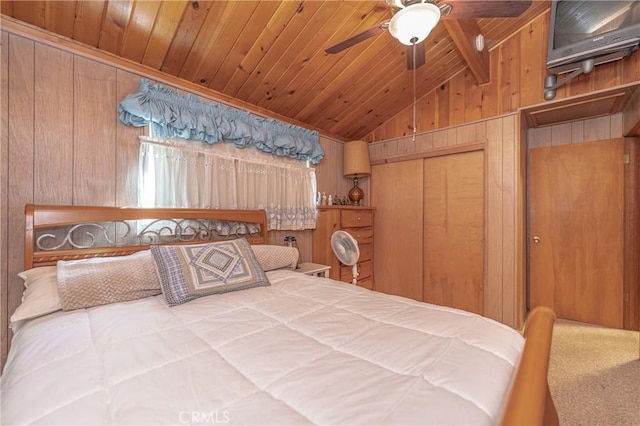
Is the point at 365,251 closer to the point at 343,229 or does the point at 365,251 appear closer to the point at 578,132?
the point at 343,229

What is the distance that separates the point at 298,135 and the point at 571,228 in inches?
128

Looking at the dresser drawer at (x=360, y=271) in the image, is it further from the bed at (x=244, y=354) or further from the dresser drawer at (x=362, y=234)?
the bed at (x=244, y=354)

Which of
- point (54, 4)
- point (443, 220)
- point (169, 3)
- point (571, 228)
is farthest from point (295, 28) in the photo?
point (571, 228)

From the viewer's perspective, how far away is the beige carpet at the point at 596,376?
1.62m

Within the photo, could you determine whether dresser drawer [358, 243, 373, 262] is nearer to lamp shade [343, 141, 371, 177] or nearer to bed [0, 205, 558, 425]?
lamp shade [343, 141, 371, 177]

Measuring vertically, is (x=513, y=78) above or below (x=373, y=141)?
above

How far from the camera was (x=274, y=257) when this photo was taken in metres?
2.20

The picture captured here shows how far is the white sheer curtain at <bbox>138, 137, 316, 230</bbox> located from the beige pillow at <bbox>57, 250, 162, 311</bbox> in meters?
0.68

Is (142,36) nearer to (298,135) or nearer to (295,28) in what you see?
(295,28)

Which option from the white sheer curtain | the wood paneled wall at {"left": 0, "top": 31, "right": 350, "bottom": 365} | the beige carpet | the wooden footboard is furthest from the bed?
the beige carpet

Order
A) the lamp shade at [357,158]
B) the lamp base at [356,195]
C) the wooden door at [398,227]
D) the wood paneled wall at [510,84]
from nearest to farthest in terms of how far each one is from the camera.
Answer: the wood paneled wall at [510,84]
the wooden door at [398,227]
the lamp shade at [357,158]
the lamp base at [356,195]

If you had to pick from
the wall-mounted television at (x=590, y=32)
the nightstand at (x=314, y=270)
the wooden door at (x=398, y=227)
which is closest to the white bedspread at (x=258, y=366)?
the nightstand at (x=314, y=270)

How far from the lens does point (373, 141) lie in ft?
12.9

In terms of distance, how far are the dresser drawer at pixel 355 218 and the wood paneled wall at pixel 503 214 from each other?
134 centimetres
